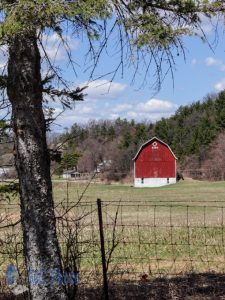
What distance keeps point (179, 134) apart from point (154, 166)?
31622mm

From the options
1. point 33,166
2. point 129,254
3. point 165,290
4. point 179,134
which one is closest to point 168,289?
point 165,290

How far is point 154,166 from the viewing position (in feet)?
238

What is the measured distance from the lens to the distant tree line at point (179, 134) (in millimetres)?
93163

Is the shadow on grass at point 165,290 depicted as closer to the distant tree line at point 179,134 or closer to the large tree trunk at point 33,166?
the large tree trunk at point 33,166

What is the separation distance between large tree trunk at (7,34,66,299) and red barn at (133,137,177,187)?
216 ft

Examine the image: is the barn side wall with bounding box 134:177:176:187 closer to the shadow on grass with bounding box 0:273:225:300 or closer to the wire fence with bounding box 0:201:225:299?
the wire fence with bounding box 0:201:225:299

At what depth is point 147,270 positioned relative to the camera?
28.4 ft

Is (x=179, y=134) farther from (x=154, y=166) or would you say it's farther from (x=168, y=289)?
(x=168, y=289)

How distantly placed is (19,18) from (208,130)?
95223mm

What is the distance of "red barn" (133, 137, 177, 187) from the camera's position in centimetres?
7138

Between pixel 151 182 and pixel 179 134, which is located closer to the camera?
pixel 151 182

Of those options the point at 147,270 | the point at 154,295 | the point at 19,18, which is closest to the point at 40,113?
the point at 19,18

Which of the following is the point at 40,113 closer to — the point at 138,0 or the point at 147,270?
the point at 138,0

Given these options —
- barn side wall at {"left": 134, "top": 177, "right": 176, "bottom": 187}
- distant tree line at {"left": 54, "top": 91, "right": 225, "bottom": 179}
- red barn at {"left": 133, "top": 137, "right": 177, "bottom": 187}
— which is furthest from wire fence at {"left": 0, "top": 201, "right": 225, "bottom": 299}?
distant tree line at {"left": 54, "top": 91, "right": 225, "bottom": 179}
